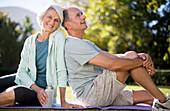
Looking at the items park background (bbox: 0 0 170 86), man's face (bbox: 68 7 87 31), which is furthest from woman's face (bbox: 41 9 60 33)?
park background (bbox: 0 0 170 86)

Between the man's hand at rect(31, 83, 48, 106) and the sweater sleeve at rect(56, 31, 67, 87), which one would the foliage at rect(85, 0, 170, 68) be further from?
the man's hand at rect(31, 83, 48, 106)

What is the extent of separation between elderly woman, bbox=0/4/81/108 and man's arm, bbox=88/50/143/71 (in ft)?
1.83

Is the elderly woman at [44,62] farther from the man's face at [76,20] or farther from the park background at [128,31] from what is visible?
the park background at [128,31]

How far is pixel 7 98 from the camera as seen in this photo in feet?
10.6

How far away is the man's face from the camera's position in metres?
3.58

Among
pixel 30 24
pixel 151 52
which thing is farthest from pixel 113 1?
pixel 30 24

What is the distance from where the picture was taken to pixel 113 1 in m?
15.8

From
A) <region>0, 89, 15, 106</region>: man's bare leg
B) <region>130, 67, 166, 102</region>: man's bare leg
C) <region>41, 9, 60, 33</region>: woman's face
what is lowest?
<region>0, 89, 15, 106</region>: man's bare leg

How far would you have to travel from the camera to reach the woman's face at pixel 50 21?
3.54 meters

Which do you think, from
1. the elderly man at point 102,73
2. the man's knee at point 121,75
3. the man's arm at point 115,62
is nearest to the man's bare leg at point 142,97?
the elderly man at point 102,73

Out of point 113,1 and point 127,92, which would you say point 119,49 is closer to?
point 113,1

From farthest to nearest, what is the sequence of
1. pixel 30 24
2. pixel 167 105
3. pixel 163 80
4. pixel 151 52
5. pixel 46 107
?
pixel 30 24 → pixel 151 52 → pixel 163 80 → pixel 46 107 → pixel 167 105

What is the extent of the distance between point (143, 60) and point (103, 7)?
1358 cm

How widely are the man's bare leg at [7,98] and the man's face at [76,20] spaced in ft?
4.30
